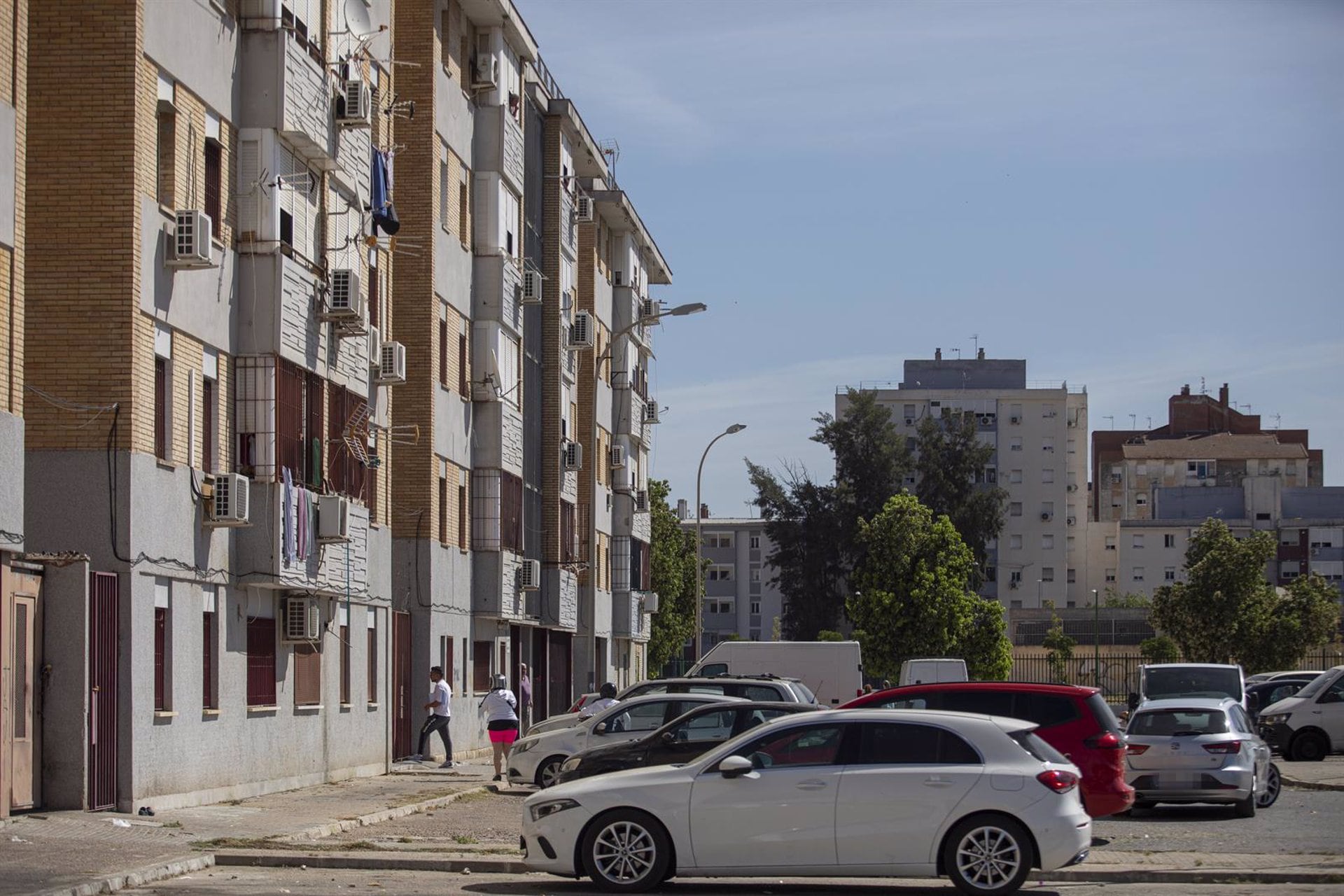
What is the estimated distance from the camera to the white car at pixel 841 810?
14.2 meters

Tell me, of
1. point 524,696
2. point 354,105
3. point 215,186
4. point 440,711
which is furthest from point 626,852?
point 524,696

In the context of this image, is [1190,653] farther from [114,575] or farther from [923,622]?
[114,575]

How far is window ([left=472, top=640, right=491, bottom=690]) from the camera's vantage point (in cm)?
4044

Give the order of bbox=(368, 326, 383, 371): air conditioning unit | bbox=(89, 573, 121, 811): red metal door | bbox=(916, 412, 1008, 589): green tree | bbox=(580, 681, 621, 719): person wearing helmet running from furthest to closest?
bbox=(916, 412, 1008, 589): green tree
bbox=(580, 681, 621, 719): person wearing helmet
bbox=(368, 326, 383, 371): air conditioning unit
bbox=(89, 573, 121, 811): red metal door

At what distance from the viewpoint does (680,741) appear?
21500mm

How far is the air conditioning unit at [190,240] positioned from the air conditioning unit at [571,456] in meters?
26.7

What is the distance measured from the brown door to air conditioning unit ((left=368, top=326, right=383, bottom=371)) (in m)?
5.47

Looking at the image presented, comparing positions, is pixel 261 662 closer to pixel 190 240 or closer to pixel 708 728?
pixel 190 240

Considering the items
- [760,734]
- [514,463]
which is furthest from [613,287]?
[760,734]

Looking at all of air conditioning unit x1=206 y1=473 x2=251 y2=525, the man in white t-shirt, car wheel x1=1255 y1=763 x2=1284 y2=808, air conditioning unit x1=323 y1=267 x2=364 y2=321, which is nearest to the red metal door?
air conditioning unit x1=206 y1=473 x2=251 y2=525

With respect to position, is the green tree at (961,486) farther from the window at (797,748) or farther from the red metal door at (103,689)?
the window at (797,748)

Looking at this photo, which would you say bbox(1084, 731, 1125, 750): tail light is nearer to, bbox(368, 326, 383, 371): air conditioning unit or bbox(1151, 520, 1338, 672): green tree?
bbox(368, 326, 383, 371): air conditioning unit

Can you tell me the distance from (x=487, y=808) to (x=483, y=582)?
618 inches

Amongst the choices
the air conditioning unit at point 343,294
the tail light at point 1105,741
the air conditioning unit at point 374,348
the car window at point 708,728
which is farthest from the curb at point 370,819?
the tail light at point 1105,741
